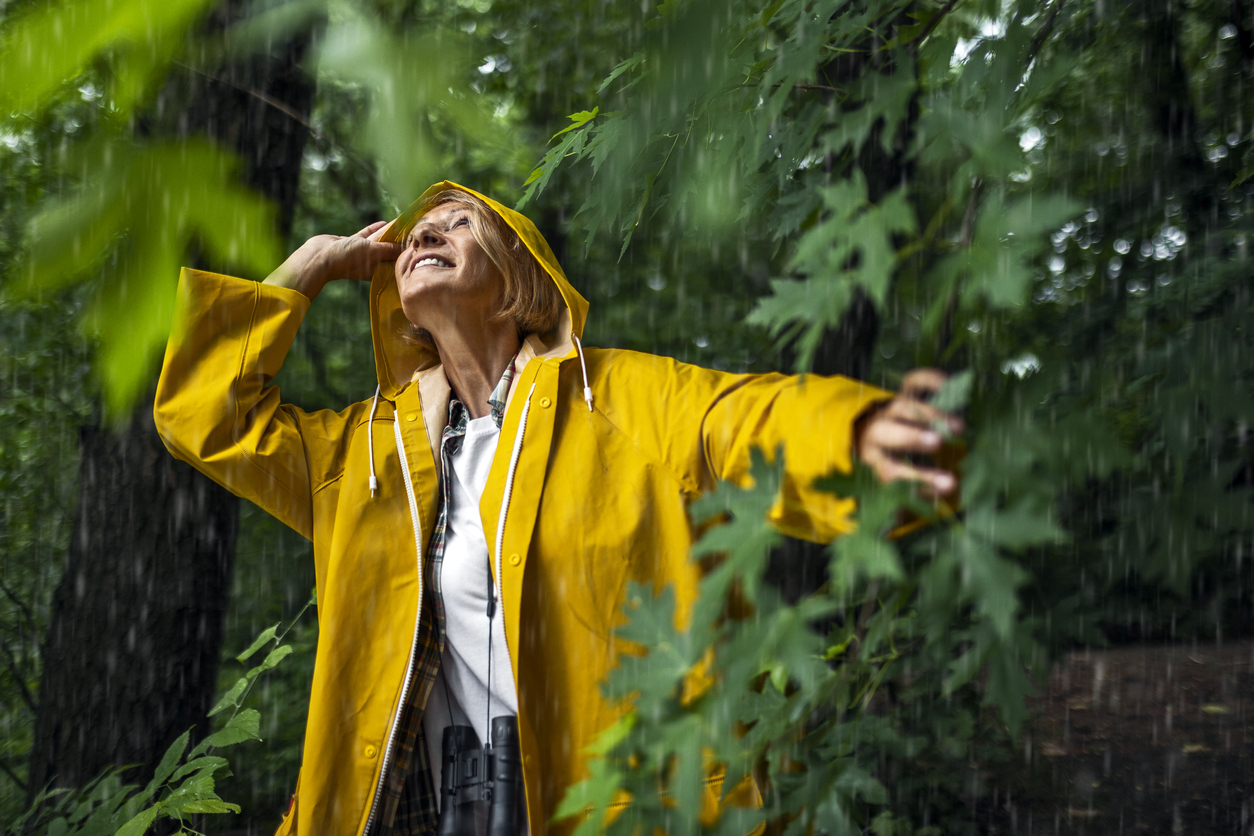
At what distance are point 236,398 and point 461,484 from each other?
0.59 m

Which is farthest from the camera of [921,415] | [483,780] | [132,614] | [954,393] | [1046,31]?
[132,614]

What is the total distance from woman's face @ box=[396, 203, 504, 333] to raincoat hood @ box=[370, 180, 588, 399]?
0.21ft

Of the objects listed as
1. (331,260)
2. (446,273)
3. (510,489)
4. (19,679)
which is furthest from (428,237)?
(19,679)

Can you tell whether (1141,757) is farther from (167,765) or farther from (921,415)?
(167,765)

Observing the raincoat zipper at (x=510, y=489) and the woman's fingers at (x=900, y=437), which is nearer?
the woman's fingers at (x=900, y=437)

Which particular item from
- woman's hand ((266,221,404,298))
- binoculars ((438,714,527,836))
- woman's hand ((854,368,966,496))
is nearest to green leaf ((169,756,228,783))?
binoculars ((438,714,527,836))

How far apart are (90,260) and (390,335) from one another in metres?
1.32

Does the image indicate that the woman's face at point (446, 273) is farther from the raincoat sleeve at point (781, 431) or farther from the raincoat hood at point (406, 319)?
the raincoat sleeve at point (781, 431)

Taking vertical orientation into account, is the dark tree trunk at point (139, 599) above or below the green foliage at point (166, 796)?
above

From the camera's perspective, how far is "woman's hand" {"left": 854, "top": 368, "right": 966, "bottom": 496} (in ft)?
3.17

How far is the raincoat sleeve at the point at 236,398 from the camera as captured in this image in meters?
2.05

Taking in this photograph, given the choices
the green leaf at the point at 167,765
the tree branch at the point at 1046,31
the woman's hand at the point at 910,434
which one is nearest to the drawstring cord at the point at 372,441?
the green leaf at the point at 167,765

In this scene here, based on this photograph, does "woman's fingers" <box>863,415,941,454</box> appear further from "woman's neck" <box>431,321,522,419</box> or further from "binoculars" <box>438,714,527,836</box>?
"woman's neck" <box>431,321,522,419</box>

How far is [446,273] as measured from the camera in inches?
84.4
